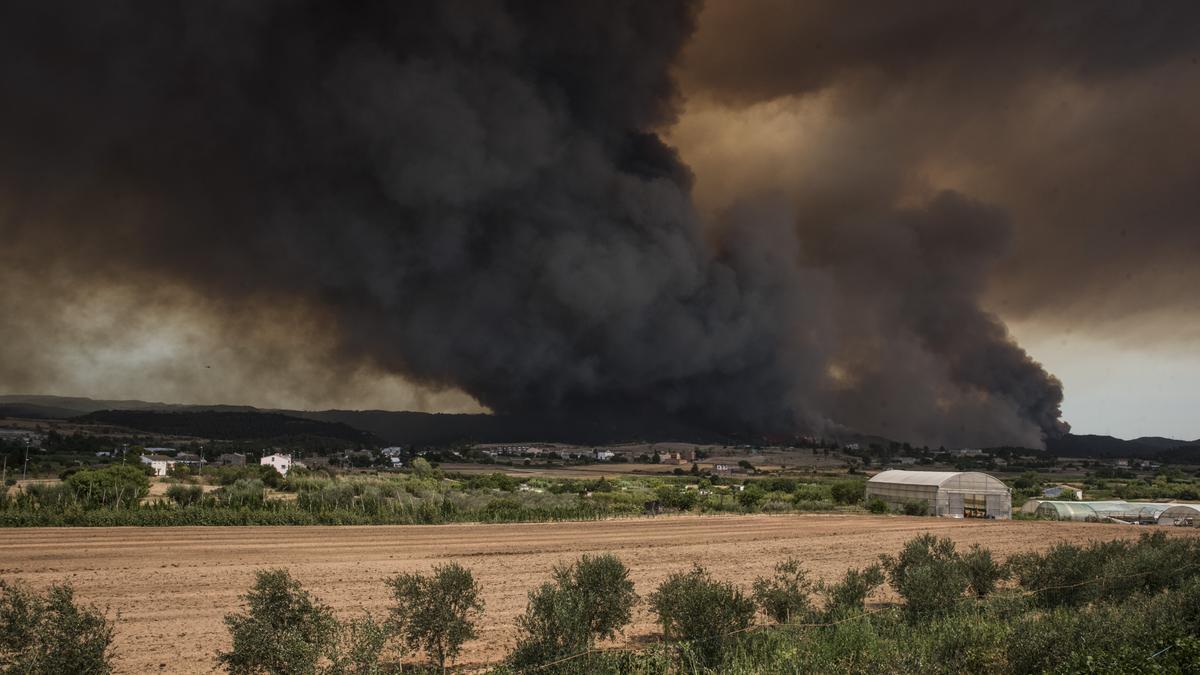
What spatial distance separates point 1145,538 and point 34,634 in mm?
33858

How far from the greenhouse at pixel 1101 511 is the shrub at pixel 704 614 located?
62.2m

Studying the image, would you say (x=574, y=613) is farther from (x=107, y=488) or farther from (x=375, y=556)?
(x=107, y=488)

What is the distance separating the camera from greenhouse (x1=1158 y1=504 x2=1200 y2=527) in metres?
57.8

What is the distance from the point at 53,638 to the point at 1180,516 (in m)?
75.3

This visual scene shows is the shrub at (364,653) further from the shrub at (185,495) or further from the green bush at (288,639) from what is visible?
the shrub at (185,495)

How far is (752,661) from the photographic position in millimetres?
12977

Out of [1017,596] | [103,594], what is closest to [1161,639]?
[1017,596]

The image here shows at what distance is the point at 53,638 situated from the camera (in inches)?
386

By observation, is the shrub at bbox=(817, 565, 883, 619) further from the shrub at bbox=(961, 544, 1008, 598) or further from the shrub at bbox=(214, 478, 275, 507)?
the shrub at bbox=(214, 478, 275, 507)

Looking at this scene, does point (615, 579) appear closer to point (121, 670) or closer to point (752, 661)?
point (752, 661)

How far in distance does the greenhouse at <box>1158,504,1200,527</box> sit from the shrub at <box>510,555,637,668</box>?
64387mm

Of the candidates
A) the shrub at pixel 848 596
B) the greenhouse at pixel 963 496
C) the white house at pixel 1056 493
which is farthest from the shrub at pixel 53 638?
the white house at pixel 1056 493

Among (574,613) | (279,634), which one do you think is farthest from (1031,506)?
(279,634)

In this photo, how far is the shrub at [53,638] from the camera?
9688 mm
